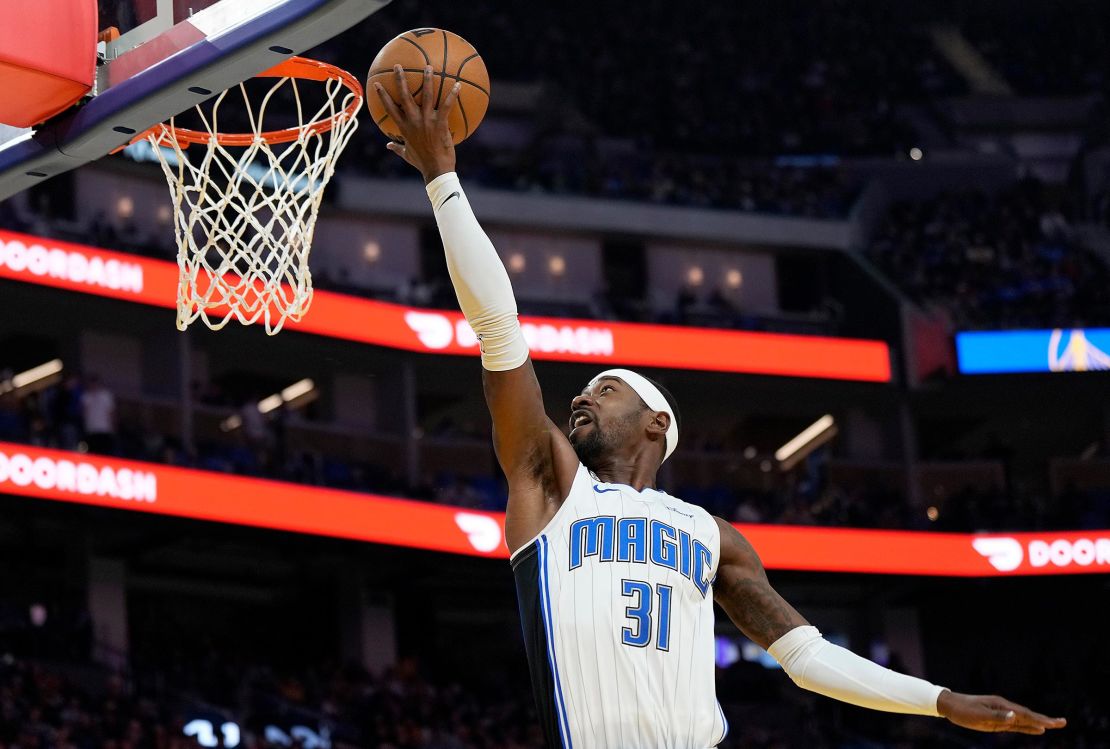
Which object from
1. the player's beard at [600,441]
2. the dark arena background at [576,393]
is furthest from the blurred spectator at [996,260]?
the player's beard at [600,441]

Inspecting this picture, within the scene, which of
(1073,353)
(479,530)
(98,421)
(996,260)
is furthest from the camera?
(996,260)

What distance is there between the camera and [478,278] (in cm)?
387

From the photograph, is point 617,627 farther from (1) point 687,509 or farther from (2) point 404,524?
(2) point 404,524

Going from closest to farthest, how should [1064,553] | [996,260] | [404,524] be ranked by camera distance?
[404,524], [1064,553], [996,260]

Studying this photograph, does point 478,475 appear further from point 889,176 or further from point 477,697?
point 889,176

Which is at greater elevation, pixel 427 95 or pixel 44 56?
pixel 44 56

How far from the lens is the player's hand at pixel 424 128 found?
3.92 meters

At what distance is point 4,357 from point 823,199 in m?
13.4

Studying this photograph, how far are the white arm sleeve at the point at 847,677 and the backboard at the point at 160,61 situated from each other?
2.11 meters

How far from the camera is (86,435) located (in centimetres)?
1739

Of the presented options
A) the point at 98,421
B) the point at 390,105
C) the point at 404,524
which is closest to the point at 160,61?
the point at 390,105

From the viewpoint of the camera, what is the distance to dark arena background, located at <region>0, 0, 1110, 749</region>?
1798 cm

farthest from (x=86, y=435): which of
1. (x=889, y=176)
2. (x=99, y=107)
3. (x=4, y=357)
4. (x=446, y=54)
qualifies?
(x=889, y=176)

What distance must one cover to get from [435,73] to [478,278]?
0.63 meters
